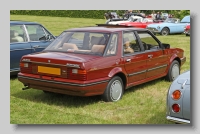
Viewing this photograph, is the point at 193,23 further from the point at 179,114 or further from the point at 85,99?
the point at 85,99

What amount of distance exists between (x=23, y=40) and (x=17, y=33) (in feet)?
0.74

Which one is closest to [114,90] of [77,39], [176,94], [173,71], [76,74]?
[76,74]

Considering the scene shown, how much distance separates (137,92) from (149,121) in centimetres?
164

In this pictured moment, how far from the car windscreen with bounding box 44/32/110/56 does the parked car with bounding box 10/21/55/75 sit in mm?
1752

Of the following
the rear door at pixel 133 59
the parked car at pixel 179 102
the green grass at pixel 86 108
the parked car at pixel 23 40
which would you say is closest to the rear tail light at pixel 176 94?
the parked car at pixel 179 102

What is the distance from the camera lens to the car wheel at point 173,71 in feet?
25.3

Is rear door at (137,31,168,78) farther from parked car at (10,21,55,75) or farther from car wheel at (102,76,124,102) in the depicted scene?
parked car at (10,21,55,75)

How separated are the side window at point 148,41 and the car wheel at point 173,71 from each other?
29.1 inches

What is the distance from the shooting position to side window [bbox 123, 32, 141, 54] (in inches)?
251

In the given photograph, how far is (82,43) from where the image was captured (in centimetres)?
618

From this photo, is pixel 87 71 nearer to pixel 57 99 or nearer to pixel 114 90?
pixel 114 90

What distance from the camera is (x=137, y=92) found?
672 cm

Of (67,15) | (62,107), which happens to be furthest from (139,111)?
(67,15)

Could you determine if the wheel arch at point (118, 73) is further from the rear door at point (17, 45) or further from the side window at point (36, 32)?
the side window at point (36, 32)
